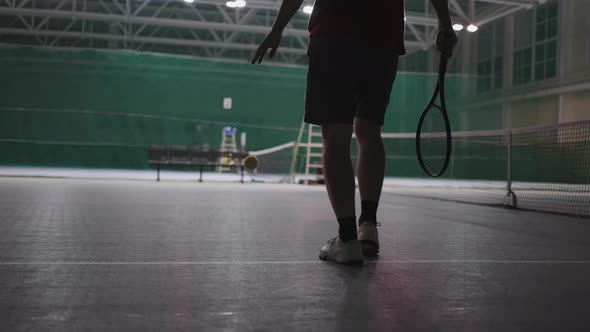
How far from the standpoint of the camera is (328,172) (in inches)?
81.5

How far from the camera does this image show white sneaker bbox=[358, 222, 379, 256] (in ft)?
7.01

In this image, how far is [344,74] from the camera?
203cm

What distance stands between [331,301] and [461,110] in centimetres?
1714

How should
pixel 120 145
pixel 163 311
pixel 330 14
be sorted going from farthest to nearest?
1. pixel 120 145
2. pixel 330 14
3. pixel 163 311

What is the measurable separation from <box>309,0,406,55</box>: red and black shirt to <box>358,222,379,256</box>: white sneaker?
0.68 metres

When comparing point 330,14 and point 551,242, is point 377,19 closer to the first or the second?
point 330,14

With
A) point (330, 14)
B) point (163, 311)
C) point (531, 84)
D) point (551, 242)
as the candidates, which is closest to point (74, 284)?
point (163, 311)

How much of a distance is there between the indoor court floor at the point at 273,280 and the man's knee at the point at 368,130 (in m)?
0.45

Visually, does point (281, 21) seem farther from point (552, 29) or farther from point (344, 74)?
point (552, 29)

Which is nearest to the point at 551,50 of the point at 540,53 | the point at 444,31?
the point at 540,53

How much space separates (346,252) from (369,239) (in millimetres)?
285

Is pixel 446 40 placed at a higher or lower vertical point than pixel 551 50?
lower

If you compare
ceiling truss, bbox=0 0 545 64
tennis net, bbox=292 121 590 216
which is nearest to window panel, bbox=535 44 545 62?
ceiling truss, bbox=0 0 545 64

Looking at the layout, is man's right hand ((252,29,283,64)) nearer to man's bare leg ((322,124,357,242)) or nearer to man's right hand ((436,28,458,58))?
man's bare leg ((322,124,357,242))
